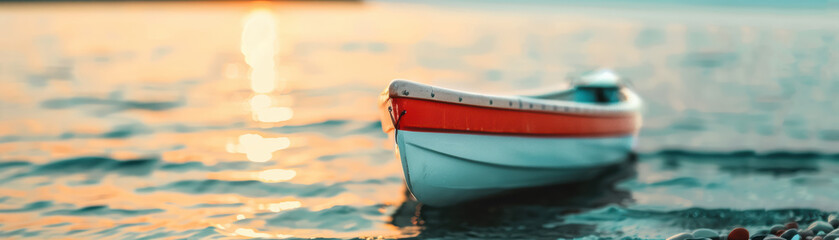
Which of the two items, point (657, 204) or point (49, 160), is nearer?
point (657, 204)

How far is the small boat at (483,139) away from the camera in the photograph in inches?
337

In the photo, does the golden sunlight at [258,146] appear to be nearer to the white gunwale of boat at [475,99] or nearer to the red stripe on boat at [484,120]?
the red stripe on boat at [484,120]

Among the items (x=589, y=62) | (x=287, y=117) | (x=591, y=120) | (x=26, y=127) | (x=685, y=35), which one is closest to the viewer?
(x=591, y=120)

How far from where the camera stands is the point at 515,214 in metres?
10.2

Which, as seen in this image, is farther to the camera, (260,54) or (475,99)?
(260,54)

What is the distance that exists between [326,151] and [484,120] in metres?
6.14

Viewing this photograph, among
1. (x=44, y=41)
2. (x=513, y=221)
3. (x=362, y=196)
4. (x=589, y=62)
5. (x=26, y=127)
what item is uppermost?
(x=44, y=41)

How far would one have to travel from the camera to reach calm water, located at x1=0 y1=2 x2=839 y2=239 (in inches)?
392

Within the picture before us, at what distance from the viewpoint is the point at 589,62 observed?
124 ft

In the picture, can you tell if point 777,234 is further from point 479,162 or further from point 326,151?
point 326,151

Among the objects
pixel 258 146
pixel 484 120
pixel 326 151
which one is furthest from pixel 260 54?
pixel 484 120

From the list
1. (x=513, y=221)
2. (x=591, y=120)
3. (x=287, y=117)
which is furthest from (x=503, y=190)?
(x=287, y=117)

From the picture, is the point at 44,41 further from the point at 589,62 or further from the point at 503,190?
the point at 503,190

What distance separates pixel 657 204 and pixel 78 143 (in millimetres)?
10462
